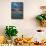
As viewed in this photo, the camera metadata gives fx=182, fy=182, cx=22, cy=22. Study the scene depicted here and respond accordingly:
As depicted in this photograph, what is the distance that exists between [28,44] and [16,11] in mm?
617

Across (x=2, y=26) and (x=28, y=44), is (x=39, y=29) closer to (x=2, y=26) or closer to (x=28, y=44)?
(x=28, y=44)

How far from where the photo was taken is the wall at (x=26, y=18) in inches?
123

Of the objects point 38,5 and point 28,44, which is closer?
point 28,44

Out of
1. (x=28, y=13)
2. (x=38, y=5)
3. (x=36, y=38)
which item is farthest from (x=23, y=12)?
(x=36, y=38)

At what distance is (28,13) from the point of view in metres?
3.14

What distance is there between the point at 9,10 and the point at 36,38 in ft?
2.20

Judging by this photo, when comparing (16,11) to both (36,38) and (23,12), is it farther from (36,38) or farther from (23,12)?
(36,38)

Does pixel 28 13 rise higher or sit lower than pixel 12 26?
higher

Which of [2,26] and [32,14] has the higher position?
[32,14]

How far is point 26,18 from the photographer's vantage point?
3.14m

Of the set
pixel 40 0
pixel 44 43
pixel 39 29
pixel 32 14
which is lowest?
pixel 44 43

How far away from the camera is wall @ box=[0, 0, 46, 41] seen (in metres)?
3.12

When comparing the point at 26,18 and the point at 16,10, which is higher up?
the point at 16,10

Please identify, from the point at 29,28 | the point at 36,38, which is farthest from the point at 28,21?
the point at 36,38
